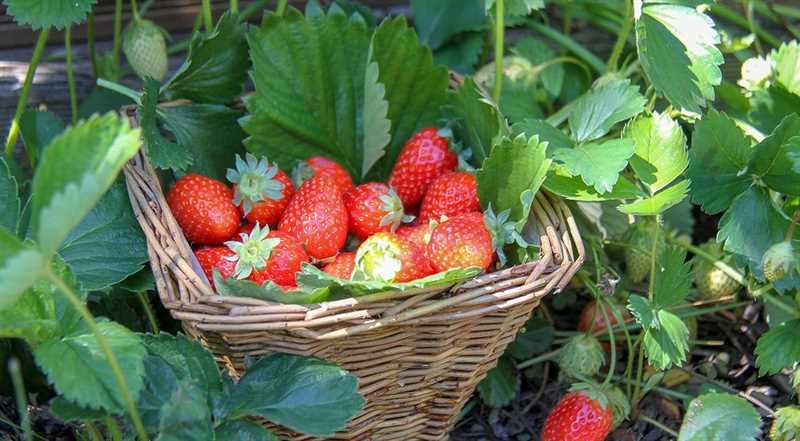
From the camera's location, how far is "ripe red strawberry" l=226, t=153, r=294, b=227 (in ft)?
4.03

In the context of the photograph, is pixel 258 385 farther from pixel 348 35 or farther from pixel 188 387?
pixel 348 35

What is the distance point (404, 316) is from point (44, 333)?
356mm

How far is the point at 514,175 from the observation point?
1162 mm

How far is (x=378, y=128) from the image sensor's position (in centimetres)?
136

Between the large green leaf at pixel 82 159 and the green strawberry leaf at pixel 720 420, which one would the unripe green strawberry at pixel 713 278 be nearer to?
the green strawberry leaf at pixel 720 420

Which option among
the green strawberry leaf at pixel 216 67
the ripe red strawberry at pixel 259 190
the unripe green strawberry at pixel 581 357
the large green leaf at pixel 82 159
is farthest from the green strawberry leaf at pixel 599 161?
the large green leaf at pixel 82 159

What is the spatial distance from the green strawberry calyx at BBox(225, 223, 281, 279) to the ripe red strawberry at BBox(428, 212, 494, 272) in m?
0.19

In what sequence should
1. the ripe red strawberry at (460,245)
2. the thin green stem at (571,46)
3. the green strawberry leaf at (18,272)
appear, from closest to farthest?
the green strawberry leaf at (18,272) → the ripe red strawberry at (460,245) → the thin green stem at (571,46)

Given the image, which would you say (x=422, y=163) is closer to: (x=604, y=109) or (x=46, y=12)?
(x=604, y=109)

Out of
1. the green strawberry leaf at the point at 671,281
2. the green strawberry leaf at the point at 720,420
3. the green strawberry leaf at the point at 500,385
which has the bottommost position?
the green strawberry leaf at the point at 500,385

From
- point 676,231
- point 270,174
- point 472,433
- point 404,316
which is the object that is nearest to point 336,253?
point 270,174

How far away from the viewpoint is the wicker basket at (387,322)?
99 cm

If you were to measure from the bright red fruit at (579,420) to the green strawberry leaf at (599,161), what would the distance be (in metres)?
0.27

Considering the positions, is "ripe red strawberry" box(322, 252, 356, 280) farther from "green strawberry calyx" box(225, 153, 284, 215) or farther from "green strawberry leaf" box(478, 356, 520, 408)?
"green strawberry leaf" box(478, 356, 520, 408)
